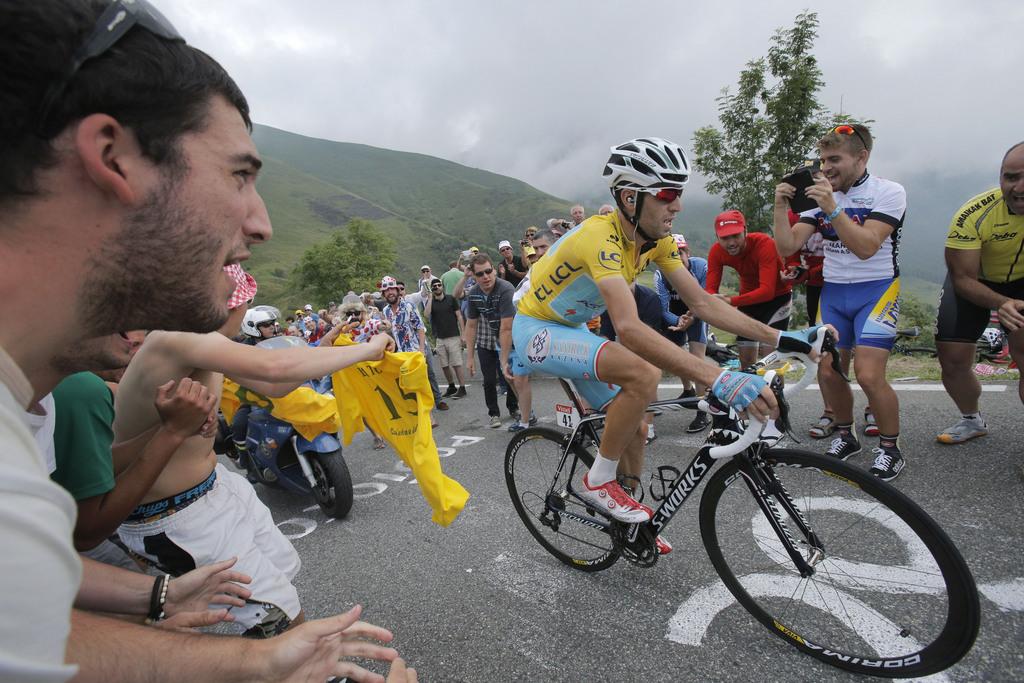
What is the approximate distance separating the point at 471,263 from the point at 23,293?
19.1 ft

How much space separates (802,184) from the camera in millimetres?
3816

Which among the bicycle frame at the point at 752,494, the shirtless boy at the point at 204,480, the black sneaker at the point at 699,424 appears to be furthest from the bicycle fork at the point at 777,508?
the black sneaker at the point at 699,424

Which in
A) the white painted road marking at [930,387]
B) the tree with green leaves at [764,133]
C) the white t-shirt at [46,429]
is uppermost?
the tree with green leaves at [764,133]

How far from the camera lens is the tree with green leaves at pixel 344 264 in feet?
218

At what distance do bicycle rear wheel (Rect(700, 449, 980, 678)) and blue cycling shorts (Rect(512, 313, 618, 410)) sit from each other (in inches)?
33.1

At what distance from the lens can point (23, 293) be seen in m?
0.74

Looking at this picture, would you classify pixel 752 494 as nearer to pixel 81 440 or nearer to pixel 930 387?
pixel 81 440

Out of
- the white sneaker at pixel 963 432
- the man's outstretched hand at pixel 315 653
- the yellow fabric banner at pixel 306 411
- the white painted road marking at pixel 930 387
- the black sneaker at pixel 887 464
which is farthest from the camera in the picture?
the white painted road marking at pixel 930 387

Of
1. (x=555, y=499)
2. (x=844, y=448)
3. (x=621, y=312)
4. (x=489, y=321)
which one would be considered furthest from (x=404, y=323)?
(x=844, y=448)

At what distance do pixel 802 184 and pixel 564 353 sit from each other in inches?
106

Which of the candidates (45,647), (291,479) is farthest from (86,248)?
(291,479)

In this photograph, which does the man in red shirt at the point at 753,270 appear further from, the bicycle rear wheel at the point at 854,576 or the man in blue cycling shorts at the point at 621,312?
the bicycle rear wheel at the point at 854,576

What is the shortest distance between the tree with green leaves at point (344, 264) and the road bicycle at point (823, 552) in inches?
2547

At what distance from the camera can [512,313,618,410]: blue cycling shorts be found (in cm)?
259
